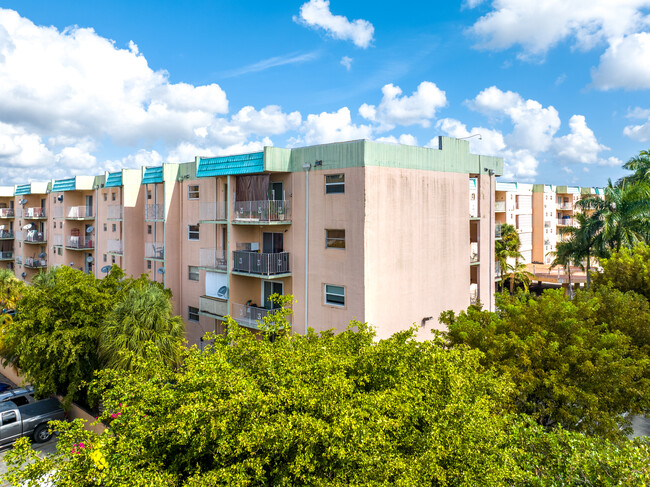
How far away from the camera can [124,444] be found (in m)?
8.43

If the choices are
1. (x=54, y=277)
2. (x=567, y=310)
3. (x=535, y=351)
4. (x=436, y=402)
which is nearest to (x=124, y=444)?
(x=436, y=402)

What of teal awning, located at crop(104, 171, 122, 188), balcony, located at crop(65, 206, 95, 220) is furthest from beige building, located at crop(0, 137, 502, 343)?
balcony, located at crop(65, 206, 95, 220)

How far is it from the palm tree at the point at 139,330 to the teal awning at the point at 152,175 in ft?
32.7

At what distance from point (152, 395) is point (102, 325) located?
466 inches

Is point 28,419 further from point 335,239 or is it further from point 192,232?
point 335,239

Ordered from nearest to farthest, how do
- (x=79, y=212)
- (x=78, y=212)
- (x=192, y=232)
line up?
(x=192, y=232) < (x=78, y=212) < (x=79, y=212)

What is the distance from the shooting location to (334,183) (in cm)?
1966

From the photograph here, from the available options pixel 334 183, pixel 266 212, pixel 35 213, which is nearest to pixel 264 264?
pixel 266 212

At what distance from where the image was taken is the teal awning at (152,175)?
Result: 91.1 ft

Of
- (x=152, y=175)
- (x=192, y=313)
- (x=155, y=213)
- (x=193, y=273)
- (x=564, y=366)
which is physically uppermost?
(x=152, y=175)

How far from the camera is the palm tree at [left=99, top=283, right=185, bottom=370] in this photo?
18.5m

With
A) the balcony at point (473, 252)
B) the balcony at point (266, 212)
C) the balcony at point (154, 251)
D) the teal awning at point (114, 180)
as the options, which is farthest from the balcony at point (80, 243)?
the balcony at point (473, 252)

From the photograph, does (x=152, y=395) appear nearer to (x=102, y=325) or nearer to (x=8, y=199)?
(x=102, y=325)

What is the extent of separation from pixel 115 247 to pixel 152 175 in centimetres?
707
